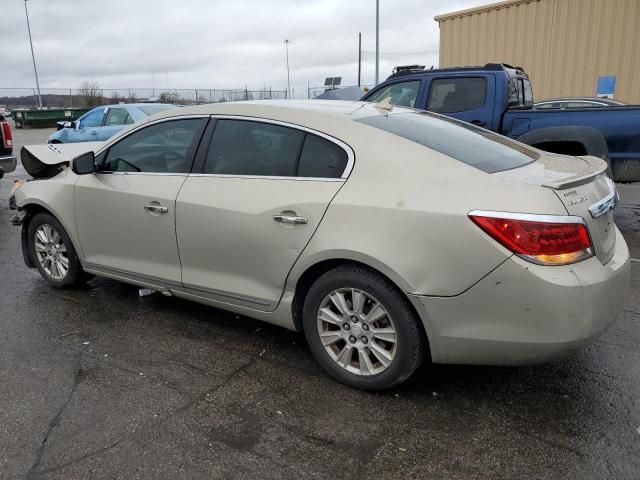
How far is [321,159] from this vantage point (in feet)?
10.5

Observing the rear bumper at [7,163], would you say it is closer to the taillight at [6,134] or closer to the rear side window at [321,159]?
the taillight at [6,134]

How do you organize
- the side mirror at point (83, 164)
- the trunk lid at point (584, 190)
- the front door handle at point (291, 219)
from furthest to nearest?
the side mirror at point (83, 164)
the front door handle at point (291, 219)
the trunk lid at point (584, 190)

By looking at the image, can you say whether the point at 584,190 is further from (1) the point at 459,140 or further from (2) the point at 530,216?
(1) the point at 459,140

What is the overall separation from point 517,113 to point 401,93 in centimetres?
158

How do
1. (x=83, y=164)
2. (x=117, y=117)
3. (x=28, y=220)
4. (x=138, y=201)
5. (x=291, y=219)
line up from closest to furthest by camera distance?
(x=291, y=219) → (x=138, y=201) → (x=83, y=164) → (x=28, y=220) → (x=117, y=117)

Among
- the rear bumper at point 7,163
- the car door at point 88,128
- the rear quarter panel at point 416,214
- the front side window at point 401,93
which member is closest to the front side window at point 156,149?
the rear quarter panel at point 416,214

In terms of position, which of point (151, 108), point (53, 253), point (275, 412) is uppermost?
point (151, 108)

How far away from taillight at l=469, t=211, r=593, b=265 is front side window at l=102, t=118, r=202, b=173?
6.94ft

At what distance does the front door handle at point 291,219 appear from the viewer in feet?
10.2

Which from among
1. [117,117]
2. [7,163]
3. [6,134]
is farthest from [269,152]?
[117,117]

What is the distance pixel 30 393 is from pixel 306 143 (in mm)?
2139

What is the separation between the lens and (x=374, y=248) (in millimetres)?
2832

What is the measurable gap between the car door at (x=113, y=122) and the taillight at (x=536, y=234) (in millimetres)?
10950

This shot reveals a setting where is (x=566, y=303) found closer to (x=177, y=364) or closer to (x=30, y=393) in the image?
(x=177, y=364)
